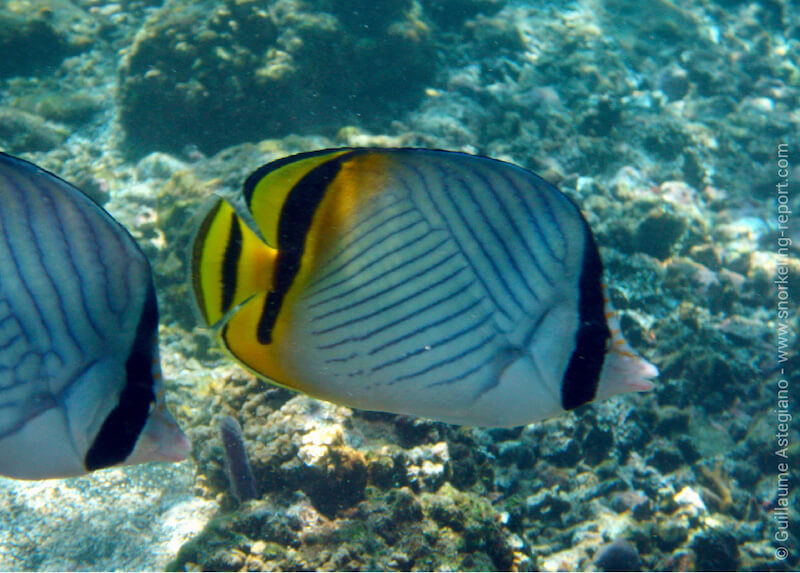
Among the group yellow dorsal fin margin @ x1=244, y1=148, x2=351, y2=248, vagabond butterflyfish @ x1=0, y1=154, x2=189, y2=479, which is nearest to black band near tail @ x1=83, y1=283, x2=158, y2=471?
vagabond butterflyfish @ x1=0, y1=154, x2=189, y2=479

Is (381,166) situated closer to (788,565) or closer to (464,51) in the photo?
(788,565)

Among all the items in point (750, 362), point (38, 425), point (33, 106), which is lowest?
point (750, 362)

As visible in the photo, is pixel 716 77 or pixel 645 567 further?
pixel 716 77

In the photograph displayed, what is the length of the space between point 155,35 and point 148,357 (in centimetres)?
750

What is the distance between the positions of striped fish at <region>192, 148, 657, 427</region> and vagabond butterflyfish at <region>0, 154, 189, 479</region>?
0.14m

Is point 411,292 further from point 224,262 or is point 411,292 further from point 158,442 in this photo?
point 158,442

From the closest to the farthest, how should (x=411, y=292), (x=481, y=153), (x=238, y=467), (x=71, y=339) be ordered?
(x=71, y=339)
(x=411, y=292)
(x=238, y=467)
(x=481, y=153)

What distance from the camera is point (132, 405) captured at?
0.84 metres

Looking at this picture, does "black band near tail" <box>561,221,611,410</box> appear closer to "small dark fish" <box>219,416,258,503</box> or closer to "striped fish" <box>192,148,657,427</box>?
"striped fish" <box>192,148,657,427</box>

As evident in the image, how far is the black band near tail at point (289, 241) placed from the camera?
890 millimetres

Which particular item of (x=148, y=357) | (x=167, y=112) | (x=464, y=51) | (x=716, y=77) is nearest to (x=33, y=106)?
(x=167, y=112)

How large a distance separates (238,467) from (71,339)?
2487mm

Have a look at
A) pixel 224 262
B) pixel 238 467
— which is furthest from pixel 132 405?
pixel 238 467

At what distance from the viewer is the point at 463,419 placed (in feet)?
3.11
